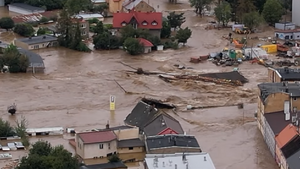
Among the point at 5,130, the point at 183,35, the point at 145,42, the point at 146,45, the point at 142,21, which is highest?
the point at 142,21

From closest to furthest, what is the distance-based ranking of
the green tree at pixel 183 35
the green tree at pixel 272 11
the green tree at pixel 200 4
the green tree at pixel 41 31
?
the green tree at pixel 183 35 < the green tree at pixel 41 31 < the green tree at pixel 272 11 < the green tree at pixel 200 4

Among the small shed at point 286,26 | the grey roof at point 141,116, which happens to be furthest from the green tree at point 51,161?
the small shed at point 286,26

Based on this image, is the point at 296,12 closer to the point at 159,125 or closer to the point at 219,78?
the point at 219,78

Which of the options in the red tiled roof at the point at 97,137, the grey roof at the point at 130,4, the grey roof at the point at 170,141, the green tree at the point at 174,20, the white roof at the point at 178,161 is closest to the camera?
the white roof at the point at 178,161

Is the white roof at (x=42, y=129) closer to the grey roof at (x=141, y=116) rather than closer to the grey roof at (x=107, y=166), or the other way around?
the grey roof at (x=141, y=116)

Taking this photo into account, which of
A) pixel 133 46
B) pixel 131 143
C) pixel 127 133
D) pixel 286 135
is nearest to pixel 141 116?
pixel 127 133

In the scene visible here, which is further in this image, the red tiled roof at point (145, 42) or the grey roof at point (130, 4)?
the grey roof at point (130, 4)
